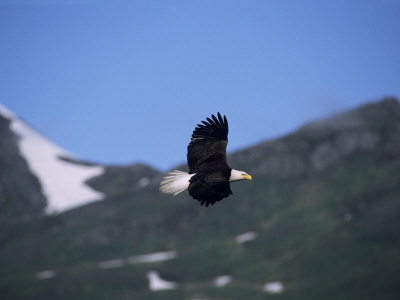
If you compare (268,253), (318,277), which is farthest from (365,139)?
(318,277)

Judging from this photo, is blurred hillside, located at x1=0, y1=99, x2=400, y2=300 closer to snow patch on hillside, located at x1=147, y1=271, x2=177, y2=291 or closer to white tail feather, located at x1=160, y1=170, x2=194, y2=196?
snow patch on hillside, located at x1=147, y1=271, x2=177, y2=291

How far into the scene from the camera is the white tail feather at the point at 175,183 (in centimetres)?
2328

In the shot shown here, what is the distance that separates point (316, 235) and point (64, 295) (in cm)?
6705

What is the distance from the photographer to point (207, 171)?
24266mm

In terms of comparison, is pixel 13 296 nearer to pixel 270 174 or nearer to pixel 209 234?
pixel 209 234

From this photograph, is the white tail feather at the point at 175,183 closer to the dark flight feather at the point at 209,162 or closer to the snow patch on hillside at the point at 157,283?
the dark flight feather at the point at 209,162

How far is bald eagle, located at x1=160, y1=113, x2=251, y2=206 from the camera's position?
76.8ft

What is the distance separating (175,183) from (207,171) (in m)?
1.51

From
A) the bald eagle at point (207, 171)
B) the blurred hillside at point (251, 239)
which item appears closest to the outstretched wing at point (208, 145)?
the bald eagle at point (207, 171)

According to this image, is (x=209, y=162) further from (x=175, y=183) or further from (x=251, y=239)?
(x=251, y=239)

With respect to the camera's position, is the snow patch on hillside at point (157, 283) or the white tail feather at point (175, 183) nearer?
the white tail feather at point (175, 183)

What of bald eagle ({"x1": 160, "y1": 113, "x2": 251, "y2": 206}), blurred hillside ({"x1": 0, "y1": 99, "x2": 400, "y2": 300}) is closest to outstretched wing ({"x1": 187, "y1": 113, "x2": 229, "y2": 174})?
bald eagle ({"x1": 160, "y1": 113, "x2": 251, "y2": 206})

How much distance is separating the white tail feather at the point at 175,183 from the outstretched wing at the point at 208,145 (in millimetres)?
649

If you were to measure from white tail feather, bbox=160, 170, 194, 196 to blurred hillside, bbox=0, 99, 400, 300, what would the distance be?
337 ft
